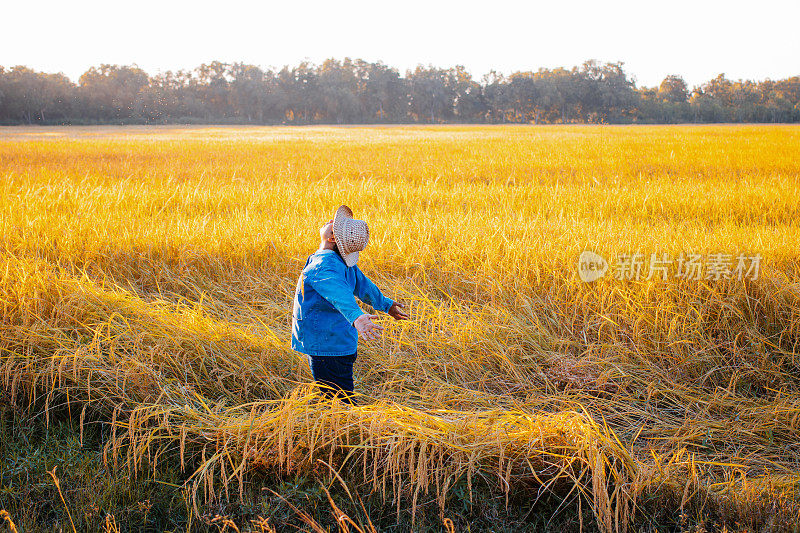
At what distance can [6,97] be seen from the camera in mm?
54531

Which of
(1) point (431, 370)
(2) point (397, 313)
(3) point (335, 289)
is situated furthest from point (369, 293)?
(1) point (431, 370)

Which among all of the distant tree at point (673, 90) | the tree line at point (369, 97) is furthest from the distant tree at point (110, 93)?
the distant tree at point (673, 90)

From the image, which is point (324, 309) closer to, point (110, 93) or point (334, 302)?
point (334, 302)

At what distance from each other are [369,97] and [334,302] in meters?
92.9

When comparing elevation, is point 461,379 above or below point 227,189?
below

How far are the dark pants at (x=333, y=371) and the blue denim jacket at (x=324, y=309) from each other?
2.5 inches

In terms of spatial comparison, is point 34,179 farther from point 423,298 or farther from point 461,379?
point 461,379

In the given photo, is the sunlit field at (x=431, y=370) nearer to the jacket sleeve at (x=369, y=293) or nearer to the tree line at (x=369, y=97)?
the jacket sleeve at (x=369, y=293)

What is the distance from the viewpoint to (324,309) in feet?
6.61

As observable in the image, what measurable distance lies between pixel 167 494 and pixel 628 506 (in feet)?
5.37

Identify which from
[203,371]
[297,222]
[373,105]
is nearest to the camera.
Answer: [203,371]

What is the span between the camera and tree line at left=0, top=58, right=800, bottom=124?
197 ft

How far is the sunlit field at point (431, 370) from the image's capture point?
69.4 inches

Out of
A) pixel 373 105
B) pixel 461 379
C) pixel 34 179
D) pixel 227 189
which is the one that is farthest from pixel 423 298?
pixel 373 105
